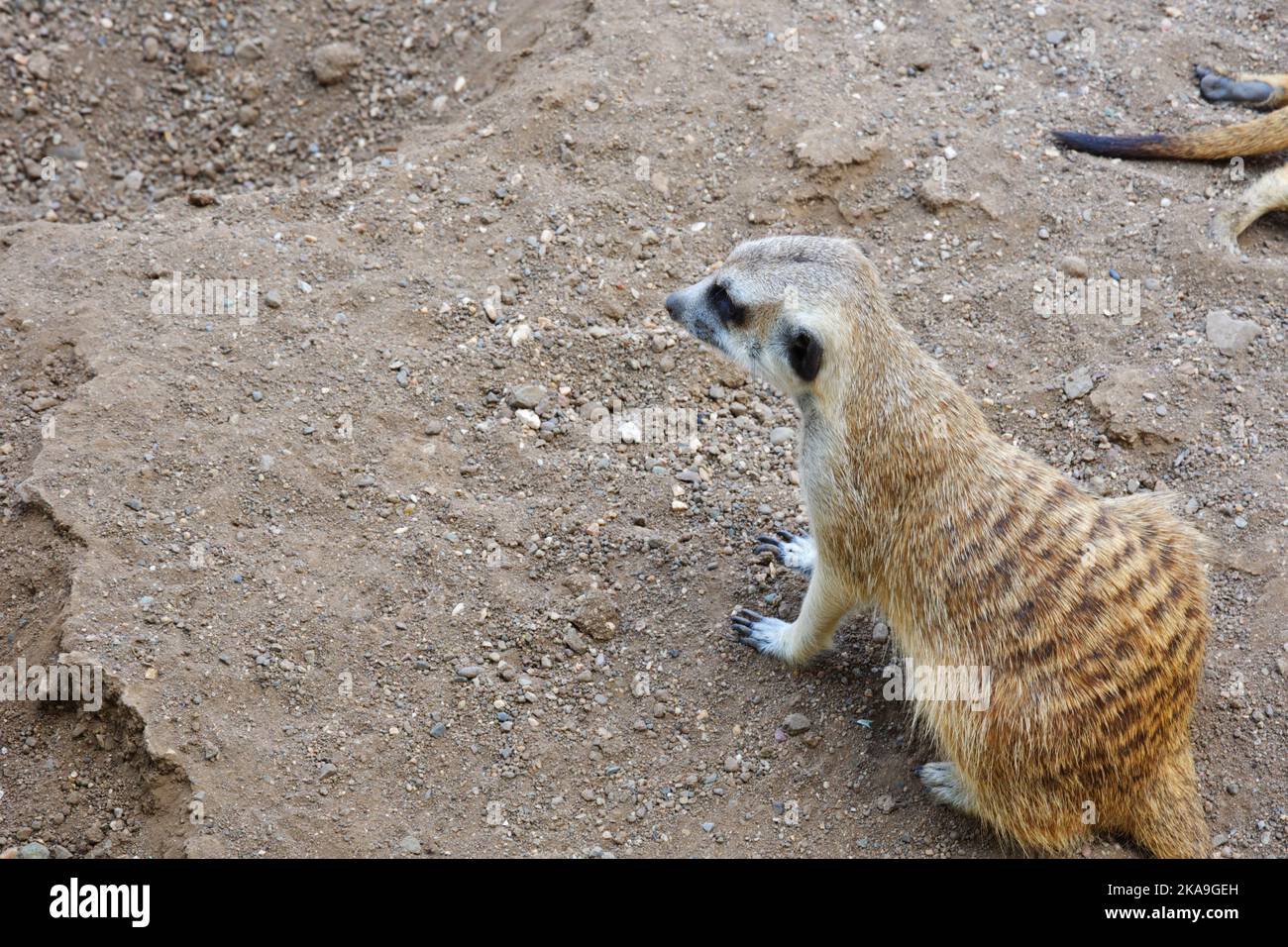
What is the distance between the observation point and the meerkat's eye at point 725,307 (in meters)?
3.54

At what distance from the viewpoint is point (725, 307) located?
11.8 feet

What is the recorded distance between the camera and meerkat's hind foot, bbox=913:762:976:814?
10.8 ft

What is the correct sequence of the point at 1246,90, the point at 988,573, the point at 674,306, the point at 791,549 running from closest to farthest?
the point at 988,573, the point at 674,306, the point at 791,549, the point at 1246,90

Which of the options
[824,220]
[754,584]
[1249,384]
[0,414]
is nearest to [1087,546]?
[754,584]

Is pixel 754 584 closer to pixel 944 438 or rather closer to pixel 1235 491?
pixel 944 438

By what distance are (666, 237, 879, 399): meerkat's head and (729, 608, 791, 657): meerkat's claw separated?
81 cm

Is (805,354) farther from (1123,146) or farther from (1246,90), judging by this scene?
(1246,90)

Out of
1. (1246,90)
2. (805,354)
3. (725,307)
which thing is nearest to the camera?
(805,354)

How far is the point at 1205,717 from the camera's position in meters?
3.57

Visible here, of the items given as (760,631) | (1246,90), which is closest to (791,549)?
(760,631)

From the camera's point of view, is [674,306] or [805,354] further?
[674,306]

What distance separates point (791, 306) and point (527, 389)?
1443 mm

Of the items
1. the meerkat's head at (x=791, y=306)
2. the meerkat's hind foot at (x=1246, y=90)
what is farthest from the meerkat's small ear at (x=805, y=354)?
the meerkat's hind foot at (x=1246, y=90)

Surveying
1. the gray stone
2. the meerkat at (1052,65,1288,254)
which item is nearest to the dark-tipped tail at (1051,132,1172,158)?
the meerkat at (1052,65,1288,254)
